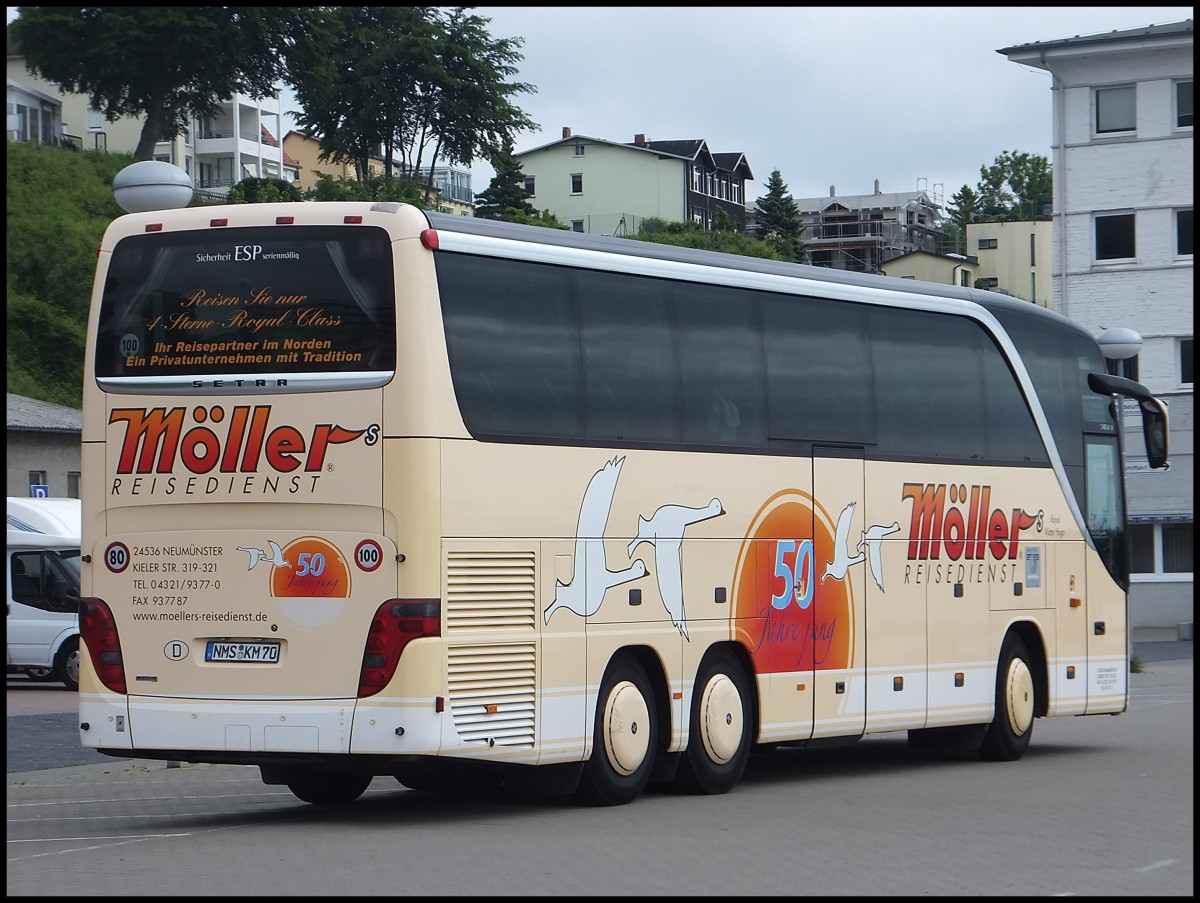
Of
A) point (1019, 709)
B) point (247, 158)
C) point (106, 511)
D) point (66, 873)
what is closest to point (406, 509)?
point (106, 511)

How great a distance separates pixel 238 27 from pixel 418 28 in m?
19.9

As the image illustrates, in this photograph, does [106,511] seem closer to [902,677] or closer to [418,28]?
[902,677]

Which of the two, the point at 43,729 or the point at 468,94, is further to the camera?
the point at 468,94

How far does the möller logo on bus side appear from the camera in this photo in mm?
12703

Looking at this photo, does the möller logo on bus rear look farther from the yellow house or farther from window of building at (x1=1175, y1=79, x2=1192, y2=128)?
the yellow house

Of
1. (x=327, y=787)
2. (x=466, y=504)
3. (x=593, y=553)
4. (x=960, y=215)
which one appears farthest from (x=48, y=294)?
(x=960, y=215)

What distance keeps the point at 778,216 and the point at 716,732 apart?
4020 inches

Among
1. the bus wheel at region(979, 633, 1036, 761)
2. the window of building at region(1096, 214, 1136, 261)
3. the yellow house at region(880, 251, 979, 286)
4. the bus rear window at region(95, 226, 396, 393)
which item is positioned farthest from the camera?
the yellow house at region(880, 251, 979, 286)

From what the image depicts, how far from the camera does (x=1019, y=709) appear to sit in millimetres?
18750

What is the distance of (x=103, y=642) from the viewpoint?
43.4ft

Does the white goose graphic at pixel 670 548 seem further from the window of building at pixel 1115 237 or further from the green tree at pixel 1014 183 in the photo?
the green tree at pixel 1014 183

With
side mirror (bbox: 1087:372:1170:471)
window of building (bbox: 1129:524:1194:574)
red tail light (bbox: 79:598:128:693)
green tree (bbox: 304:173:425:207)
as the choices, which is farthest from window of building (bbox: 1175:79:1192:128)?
red tail light (bbox: 79:598:128:693)

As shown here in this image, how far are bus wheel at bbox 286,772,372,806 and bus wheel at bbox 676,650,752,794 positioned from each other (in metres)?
2.33

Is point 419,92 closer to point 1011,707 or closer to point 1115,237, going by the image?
point 1115,237
